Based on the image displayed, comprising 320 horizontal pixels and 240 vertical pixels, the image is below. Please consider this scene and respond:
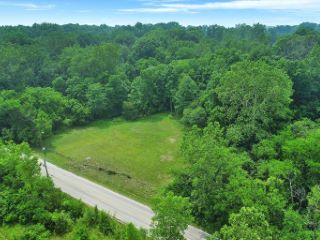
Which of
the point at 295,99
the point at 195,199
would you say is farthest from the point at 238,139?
the point at 295,99

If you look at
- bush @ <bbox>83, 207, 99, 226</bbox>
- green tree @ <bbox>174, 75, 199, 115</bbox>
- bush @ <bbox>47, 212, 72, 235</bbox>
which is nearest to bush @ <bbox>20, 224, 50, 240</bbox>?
bush @ <bbox>47, 212, 72, 235</bbox>

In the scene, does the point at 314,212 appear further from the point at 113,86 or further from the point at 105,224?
the point at 113,86

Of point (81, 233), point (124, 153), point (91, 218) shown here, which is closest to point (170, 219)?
point (81, 233)

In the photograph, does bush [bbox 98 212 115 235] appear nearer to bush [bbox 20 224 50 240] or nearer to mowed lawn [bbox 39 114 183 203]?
bush [bbox 20 224 50 240]

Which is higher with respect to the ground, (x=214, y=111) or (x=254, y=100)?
(x=254, y=100)

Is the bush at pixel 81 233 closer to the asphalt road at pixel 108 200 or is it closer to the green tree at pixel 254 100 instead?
the asphalt road at pixel 108 200

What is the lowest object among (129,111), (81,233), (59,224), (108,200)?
(108,200)

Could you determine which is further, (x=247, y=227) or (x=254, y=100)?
(x=254, y=100)

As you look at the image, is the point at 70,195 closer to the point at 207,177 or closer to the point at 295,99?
the point at 207,177
